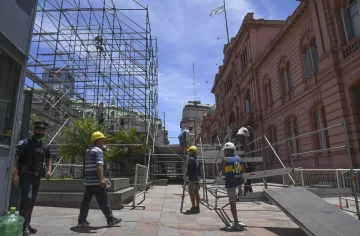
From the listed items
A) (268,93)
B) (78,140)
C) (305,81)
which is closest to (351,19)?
(305,81)

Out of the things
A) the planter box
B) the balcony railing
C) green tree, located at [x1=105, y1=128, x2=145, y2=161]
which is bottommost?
the planter box

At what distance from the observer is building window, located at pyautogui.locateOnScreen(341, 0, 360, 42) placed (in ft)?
42.8

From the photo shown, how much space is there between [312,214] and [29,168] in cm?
473

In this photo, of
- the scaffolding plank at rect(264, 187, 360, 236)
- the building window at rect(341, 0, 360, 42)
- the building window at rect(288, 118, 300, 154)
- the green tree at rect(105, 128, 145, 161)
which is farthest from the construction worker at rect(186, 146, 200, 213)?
the building window at rect(288, 118, 300, 154)

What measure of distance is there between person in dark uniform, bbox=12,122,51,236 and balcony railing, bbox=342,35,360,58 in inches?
512

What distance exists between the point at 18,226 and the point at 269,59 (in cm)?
2196

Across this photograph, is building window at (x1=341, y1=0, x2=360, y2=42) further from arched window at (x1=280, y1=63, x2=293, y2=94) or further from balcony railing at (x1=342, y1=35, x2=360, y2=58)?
arched window at (x1=280, y1=63, x2=293, y2=94)

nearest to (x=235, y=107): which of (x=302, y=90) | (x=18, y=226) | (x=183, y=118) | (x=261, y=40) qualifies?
(x=261, y=40)

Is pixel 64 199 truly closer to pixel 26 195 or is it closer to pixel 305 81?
pixel 26 195

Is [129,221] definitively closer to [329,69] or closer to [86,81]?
[329,69]

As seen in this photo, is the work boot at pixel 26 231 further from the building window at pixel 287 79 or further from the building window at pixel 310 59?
the building window at pixel 287 79

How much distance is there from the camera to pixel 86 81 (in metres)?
19.8

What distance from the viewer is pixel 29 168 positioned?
14.6 feet

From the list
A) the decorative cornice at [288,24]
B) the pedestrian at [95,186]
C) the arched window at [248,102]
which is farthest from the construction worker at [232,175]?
the arched window at [248,102]
